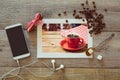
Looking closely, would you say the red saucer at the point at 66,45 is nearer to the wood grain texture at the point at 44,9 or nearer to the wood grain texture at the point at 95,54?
the wood grain texture at the point at 95,54

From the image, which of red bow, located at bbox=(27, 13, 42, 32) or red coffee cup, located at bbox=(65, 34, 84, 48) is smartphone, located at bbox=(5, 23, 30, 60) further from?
red coffee cup, located at bbox=(65, 34, 84, 48)

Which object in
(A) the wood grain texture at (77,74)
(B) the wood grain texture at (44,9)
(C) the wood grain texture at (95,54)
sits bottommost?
(A) the wood grain texture at (77,74)

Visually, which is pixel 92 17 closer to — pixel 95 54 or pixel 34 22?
pixel 95 54

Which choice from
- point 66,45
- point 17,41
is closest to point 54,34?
point 66,45

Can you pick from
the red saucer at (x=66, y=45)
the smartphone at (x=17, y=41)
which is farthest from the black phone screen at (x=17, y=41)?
the red saucer at (x=66, y=45)

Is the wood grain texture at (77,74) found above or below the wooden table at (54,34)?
below

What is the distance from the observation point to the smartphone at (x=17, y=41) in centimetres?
135

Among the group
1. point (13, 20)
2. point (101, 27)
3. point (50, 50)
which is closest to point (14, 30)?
point (13, 20)

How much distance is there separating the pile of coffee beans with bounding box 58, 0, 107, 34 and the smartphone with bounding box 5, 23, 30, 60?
225mm

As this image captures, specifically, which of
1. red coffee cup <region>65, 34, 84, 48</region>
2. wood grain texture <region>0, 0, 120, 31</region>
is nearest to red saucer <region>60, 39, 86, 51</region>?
red coffee cup <region>65, 34, 84, 48</region>

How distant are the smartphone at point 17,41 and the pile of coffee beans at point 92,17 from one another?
0.74ft

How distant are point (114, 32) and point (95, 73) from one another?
23 cm

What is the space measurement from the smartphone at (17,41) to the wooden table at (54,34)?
2cm

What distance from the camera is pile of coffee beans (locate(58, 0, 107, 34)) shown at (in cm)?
137
